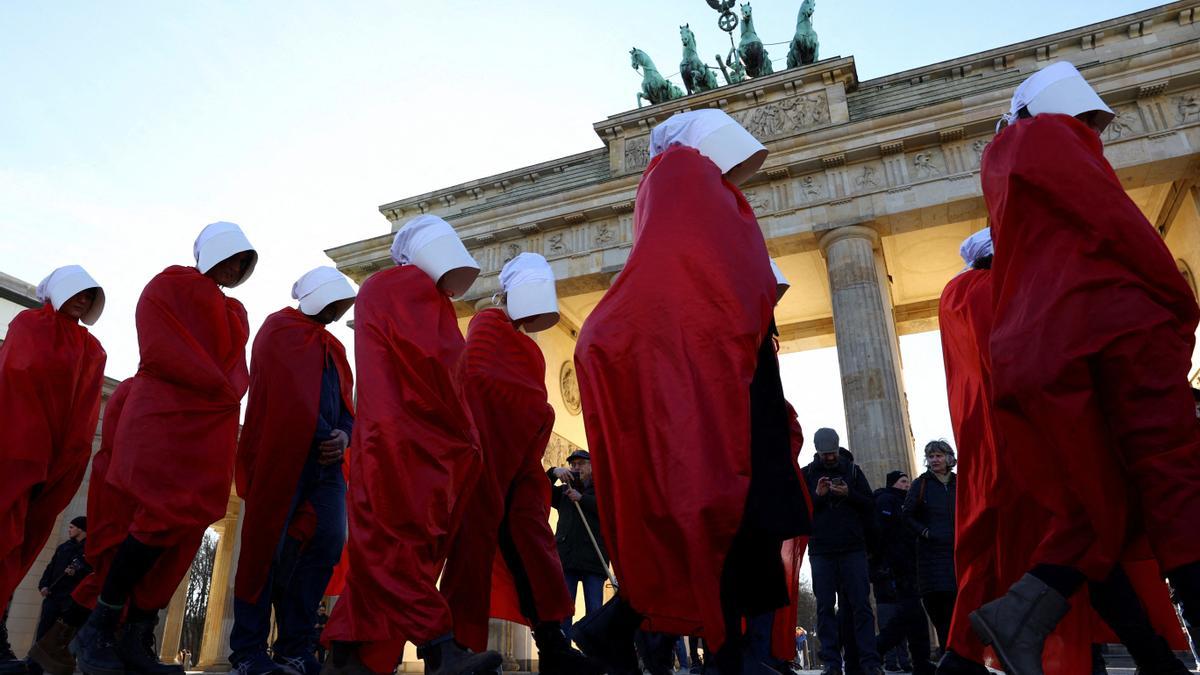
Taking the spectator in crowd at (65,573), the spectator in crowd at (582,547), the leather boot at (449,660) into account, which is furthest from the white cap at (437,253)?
the spectator in crowd at (65,573)

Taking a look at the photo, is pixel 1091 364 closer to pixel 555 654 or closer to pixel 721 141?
pixel 721 141

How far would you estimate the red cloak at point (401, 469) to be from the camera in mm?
3146

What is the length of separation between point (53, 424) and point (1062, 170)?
17.1 feet

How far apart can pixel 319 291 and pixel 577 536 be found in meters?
3.79

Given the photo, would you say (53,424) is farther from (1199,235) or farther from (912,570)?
(1199,235)

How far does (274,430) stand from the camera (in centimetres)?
396

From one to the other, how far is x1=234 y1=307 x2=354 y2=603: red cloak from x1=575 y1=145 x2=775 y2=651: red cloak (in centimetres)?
203

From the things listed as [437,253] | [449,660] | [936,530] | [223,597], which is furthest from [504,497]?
[223,597]

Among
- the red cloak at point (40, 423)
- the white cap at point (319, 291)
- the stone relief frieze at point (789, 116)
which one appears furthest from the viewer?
the stone relief frieze at point (789, 116)

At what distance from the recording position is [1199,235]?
14.2 m

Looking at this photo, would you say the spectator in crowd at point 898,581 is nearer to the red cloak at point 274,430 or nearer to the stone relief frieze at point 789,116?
the red cloak at point 274,430

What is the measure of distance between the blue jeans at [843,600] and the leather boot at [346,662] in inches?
166

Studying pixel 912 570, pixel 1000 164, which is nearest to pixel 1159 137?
pixel 912 570

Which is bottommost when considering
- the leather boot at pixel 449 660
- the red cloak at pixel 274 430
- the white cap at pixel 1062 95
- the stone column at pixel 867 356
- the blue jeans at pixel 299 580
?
the leather boot at pixel 449 660
